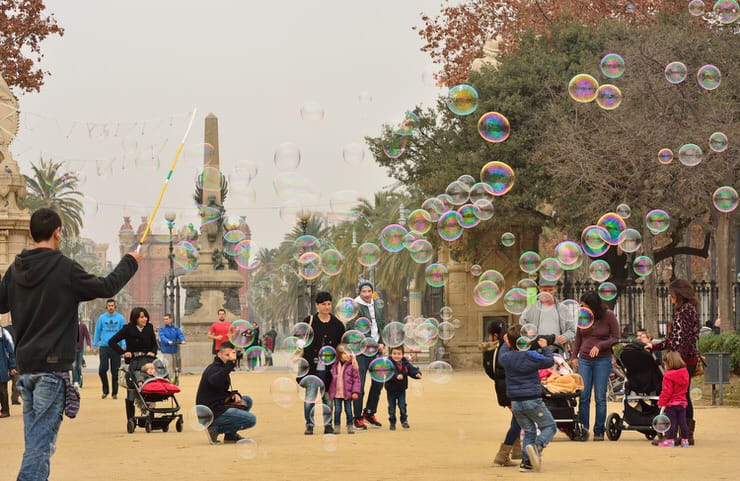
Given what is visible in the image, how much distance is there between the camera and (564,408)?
14.3 metres

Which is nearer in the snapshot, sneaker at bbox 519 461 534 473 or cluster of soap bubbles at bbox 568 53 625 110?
sneaker at bbox 519 461 534 473

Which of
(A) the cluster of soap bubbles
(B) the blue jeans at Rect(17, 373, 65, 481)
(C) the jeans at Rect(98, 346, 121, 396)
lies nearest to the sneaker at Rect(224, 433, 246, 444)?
(B) the blue jeans at Rect(17, 373, 65, 481)

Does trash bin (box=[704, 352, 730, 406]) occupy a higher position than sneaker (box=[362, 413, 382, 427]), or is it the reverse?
trash bin (box=[704, 352, 730, 406])

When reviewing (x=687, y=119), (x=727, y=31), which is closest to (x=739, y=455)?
(x=687, y=119)

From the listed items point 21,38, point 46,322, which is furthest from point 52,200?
point 46,322

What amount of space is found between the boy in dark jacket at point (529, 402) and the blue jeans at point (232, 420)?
3.85 meters

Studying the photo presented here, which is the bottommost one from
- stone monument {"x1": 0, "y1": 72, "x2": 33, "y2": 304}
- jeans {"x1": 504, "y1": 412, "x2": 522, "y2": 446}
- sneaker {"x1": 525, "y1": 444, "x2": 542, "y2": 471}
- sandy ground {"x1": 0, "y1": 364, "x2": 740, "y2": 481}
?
sandy ground {"x1": 0, "y1": 364, "x2": 740, "y2": 481}

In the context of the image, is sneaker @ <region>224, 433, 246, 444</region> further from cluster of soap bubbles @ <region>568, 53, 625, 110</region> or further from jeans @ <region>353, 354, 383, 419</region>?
cluster of soap bubbles @ <region>568, 53, 625, 110</region>

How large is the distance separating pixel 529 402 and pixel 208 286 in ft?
101

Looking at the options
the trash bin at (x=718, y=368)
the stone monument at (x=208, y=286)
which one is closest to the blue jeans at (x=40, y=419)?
the trash bin at (x=718, y=368)

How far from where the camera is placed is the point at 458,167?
35.9m

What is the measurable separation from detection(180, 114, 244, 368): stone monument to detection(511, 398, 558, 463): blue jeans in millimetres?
29038

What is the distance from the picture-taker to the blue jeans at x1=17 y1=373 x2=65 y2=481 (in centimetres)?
764

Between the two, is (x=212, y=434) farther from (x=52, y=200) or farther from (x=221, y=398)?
(x=52, y=200)
